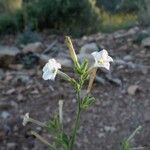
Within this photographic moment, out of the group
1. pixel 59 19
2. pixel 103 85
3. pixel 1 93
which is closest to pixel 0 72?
pixel 1 93

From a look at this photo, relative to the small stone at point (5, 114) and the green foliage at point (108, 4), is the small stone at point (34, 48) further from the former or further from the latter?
the green foliage at point (108, 4)

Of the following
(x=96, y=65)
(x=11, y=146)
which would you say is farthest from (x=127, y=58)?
(x=96, y=65)

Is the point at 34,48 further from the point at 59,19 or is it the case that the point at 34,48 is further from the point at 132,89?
the point at 59,19

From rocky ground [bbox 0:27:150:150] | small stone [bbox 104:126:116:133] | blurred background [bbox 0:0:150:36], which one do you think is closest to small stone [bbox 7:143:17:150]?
rocky ground [bbox 0:27:150:150]

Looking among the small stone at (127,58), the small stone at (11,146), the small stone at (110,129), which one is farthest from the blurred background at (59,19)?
the small stone at (11,146)

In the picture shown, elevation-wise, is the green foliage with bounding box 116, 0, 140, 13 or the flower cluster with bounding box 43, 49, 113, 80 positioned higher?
the flower cluster with bounding box 43, 49, 113, 80

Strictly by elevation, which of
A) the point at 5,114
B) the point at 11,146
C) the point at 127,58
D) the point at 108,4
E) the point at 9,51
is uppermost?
the point at 9,51

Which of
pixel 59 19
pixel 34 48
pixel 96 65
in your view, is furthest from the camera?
pixel 59 19

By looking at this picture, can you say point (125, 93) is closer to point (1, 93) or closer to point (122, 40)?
point (1, 93)

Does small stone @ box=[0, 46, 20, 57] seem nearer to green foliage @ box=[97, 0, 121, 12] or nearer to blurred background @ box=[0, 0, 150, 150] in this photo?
blurred background @ box=[0, 0, 150, 150]
